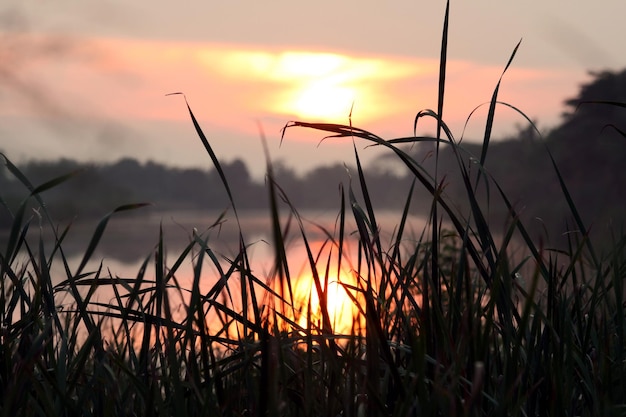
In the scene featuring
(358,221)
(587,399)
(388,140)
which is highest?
(388,140)

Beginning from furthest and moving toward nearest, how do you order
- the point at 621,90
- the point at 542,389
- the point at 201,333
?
the point at 621,90
the point at 542,389
the point at 201,333

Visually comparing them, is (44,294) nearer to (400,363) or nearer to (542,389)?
(400,363)

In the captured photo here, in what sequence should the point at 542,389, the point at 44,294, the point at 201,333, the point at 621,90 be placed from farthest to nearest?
the point at 621,90, the point at 44,294, the point at 542,389, the point at 201,333

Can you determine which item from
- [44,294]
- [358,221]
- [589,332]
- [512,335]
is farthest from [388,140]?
[44,294]

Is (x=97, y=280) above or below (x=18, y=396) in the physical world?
above

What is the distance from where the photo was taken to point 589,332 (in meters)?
1.24

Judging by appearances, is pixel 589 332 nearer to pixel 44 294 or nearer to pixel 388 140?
pixel 388 140

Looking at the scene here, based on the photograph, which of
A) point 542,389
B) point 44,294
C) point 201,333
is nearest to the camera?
point 201,333

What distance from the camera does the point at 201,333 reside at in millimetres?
968

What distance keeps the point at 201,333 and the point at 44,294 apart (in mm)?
380

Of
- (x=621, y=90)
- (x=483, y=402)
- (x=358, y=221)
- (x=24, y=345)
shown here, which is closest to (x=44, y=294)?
(x=24, y=345)

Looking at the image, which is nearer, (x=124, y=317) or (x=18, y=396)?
(x=18, y=396)

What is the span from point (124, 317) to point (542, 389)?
62 centimetres

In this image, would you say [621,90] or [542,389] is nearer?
[542,389]
